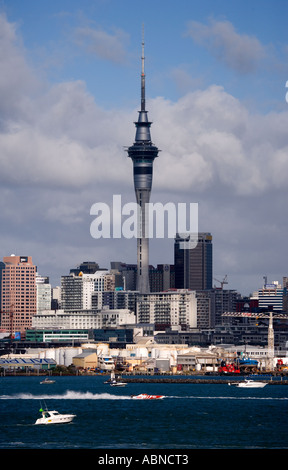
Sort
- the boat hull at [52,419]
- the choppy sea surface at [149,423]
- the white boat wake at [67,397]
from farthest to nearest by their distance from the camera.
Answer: the white boat wake at [67,397], the boat hull at [52,419], the choppy sea surface at [149,423]

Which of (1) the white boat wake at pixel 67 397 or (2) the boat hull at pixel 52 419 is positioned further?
(1) the white boat wake at pixel 67 397

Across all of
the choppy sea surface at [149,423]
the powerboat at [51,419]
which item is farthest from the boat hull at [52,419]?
the choppy sea surface at [149,423]

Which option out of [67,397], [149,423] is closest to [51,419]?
[149,423]

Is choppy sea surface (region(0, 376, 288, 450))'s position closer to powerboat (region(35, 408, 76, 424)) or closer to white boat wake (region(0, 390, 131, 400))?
white boat wake (region(0, 390, 131, 400))

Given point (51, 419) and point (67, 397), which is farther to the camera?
point (67, 397)

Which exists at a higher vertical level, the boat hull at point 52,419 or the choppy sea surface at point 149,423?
the boat hull at point 52,419

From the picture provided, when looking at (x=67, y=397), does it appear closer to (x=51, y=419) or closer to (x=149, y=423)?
(x=149, y=423)

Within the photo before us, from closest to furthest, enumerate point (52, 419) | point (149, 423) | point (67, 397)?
point (52, 419) < point (149, 423) < point (67, 397)

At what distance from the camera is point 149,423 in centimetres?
9175

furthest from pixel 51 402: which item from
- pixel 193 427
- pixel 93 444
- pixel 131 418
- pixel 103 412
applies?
pixel 93 444

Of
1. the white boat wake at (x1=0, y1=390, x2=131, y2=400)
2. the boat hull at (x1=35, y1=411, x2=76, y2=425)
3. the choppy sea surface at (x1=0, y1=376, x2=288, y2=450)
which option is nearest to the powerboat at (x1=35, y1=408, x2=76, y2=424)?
the boat hull at (x1=35, y1=411, x2=76, y2=425)

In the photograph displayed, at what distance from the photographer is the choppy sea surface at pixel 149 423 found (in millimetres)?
74812

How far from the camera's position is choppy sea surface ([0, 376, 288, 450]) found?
7481 cm

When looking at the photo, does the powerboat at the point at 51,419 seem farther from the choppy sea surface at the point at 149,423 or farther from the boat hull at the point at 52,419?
the choppy sea surface at the point at 149,423
